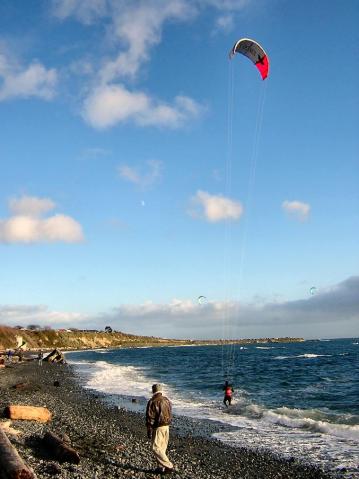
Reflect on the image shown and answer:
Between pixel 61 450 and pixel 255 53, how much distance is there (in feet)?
61.3

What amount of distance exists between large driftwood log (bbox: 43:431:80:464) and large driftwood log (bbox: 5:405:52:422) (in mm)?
4914

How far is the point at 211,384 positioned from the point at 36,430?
86.7ft

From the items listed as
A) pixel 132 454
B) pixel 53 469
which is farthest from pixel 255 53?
pixel 53 469

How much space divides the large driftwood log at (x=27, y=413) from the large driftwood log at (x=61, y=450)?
4.91 m

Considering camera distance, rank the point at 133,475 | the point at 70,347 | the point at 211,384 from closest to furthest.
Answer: the point at 133,475 → the point at 211,384 → the point at 70,347

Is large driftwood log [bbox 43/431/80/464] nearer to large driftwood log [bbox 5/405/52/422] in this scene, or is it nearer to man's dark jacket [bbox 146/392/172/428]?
man's dark jacket [bbox 146/392/172/428]

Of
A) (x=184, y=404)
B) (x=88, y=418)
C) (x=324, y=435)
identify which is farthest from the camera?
(x=184, y=404)

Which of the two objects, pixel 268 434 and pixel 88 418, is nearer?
pixel 268 434

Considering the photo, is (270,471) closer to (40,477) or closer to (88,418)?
(40,477)

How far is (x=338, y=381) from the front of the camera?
139 ft

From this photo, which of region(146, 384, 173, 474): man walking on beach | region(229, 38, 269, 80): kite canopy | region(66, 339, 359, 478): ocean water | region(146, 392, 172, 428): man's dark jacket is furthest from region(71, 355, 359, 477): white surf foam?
region(229, 38, 269, 80): kite canopy

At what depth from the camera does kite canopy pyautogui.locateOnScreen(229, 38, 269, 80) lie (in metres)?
21.4

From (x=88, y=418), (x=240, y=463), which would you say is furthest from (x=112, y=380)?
(x=240, y=463)

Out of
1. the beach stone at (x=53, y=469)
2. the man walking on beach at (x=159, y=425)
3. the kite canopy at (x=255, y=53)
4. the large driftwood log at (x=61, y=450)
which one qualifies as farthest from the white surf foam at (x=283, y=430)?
the kite canopy at (x=255, y=53)
